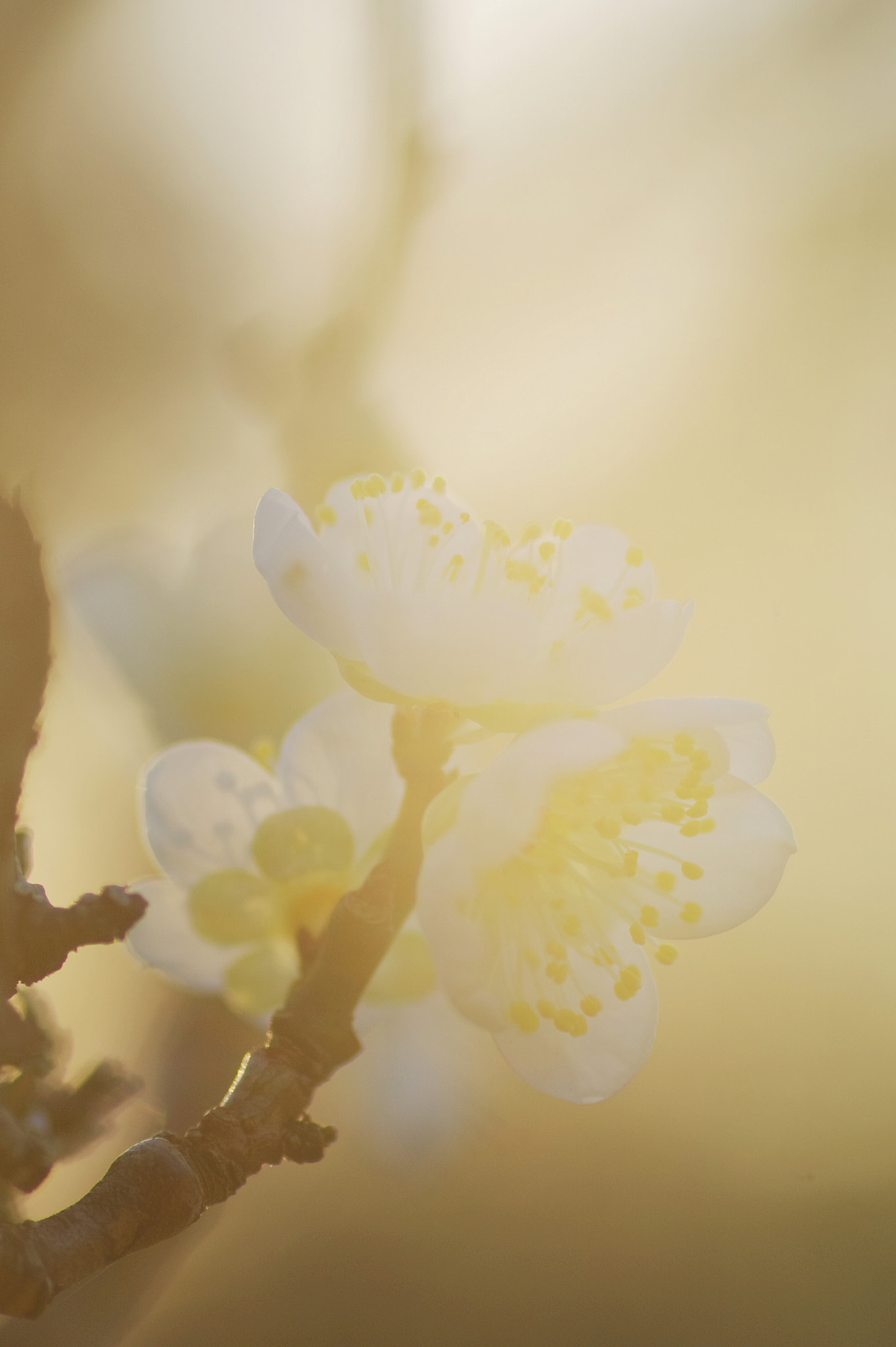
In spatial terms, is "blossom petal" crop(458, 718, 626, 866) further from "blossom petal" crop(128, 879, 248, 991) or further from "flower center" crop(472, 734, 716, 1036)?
"blossom petal" crop(128, 879, 248, 991)

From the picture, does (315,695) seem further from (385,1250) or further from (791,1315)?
(791,1315)

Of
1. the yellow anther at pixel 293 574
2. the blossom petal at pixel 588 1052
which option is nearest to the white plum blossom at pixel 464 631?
the yellow anther at pixel 293 574

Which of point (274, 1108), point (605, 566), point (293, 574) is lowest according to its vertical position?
point (274, 1108)

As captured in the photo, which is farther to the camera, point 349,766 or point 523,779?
point 349,766

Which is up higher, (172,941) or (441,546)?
(441,546)

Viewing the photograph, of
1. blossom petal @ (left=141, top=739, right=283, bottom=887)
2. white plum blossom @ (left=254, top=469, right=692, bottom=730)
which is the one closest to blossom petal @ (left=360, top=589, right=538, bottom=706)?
white plum blossom @ (left=254, top=469, right=692, bottom=730)

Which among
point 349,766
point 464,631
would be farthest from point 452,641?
point 349,766

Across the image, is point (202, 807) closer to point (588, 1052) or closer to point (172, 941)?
point (172, 941)
